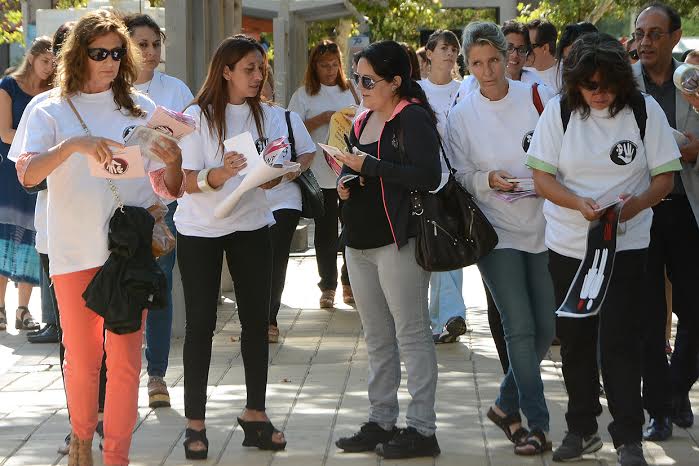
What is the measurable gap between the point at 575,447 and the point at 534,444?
0.24 meters

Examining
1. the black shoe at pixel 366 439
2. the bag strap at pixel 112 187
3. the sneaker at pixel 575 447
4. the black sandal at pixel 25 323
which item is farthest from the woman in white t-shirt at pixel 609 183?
the black sandal at pixel 25 323

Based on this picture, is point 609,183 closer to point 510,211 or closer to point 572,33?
point 510,211

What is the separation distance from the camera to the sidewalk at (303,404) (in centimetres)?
655

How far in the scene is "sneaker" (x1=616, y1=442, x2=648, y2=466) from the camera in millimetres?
6027

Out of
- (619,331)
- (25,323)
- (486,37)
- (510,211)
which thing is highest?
(486,37)

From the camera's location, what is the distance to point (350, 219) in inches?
252

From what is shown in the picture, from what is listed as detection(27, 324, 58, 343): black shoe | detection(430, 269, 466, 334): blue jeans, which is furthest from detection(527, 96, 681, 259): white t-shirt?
detection(27, 324, 58, 343): black shoe

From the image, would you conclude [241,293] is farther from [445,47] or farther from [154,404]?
[445,47]

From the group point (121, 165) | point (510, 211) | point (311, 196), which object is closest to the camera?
point (121, 165)

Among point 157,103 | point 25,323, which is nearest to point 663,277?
point 157,103

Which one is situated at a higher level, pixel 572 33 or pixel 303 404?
pixel 572 33

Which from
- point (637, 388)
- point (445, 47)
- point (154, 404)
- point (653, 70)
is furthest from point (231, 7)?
point (637, 388)

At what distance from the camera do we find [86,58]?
5934 millimetres

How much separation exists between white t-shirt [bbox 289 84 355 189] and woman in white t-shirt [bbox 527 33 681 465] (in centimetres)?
519
